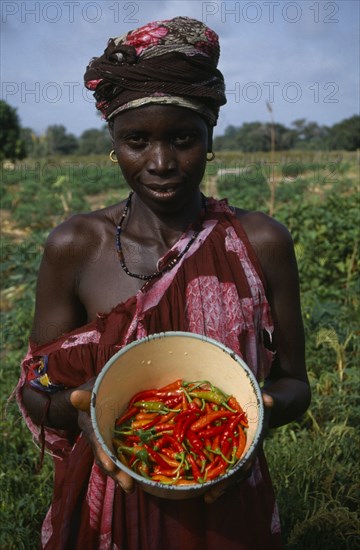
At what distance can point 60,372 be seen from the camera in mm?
1498

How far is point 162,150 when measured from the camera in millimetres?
1396

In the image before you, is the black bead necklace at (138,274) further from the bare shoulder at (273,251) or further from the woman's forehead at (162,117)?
the woman's forehead at (162,117)

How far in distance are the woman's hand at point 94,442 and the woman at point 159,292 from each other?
1 cm

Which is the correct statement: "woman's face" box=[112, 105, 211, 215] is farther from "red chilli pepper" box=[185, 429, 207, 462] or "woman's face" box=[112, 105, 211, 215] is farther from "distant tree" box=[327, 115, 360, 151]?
"distant tree" box=[327, 115, 360, 151]

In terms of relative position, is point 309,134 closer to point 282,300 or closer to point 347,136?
point 347,136

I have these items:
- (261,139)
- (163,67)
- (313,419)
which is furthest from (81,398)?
(261,139)

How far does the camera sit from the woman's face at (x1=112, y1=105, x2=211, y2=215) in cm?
139

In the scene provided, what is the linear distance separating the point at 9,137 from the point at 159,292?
92.2 feet

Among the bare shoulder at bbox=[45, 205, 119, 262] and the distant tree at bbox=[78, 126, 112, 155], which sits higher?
the distant tree at bbox=[78, 126, 112, 155]

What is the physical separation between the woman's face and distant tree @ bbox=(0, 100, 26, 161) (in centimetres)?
2702

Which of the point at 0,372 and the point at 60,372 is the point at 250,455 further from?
the point at 0,372

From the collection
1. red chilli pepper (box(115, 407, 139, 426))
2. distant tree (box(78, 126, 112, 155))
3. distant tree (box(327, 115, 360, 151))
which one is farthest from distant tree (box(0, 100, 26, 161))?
distant tree (box(327, 115, 360, 151))

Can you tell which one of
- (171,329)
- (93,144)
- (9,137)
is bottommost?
(171,329)

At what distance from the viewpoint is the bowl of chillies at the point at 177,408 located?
1274 mm
